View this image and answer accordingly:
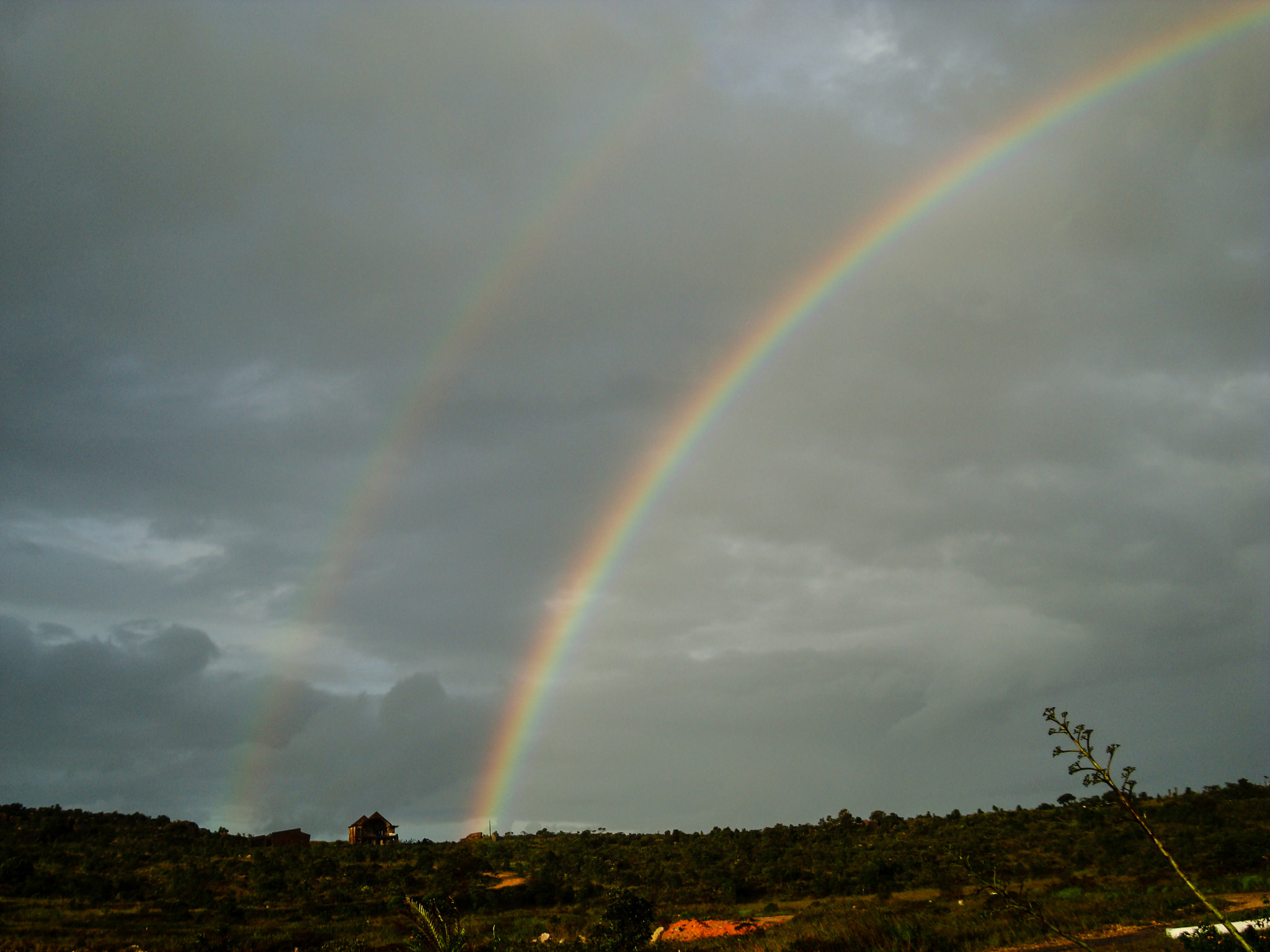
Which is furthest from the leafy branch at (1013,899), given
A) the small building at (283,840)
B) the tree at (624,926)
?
the small building at (283,840)

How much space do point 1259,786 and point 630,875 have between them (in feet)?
175

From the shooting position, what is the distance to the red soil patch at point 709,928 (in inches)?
1341

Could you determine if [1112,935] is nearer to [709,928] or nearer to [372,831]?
[709,928]

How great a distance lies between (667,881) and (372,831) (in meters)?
60.9

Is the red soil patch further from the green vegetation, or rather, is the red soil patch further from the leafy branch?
the leafy branch

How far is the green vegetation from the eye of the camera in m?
31.1

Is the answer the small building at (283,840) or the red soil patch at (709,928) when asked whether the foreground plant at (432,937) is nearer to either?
the red soil patch at (709,928)

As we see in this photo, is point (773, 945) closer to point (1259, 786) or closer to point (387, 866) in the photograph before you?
point (387, 866)

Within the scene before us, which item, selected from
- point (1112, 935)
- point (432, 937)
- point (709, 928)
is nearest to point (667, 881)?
point (709, 928)

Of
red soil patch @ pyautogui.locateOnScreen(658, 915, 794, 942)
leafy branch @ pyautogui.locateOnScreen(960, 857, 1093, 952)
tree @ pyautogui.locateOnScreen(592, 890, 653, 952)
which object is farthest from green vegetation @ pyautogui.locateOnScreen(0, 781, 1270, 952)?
leafy branch @ pyautogui.locateOnScreen(960, 857, 1093, 952)

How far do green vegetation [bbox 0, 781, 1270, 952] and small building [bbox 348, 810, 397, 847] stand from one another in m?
21.6

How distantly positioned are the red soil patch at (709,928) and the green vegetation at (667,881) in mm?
2271

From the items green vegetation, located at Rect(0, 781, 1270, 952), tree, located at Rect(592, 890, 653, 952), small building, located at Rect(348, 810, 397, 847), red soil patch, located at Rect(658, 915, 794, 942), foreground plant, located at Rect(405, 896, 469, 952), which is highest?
small building, located at Rect(348, 810, 397, 847)

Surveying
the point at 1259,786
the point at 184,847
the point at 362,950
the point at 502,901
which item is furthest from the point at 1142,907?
the point at 184,847
